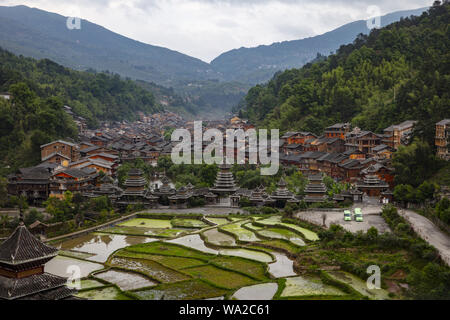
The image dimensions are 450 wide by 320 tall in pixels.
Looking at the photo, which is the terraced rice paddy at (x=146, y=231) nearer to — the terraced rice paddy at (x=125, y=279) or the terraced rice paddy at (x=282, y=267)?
the terraced rice paddy at (x=125, y=279)

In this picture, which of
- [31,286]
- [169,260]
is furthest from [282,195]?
[31,286]

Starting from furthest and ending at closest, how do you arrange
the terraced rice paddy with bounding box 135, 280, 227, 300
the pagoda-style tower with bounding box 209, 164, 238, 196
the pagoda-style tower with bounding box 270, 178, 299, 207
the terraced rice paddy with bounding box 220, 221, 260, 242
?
the pagoda-style tower with bounding box 209, 164, 238, 196 < the pagoda-style tower with bounding box 270, 178, 299, 207 < the terraced rice paddy with bounding box 220, 221, 260, 242 < the terraced rice paddy with bounding box 135, 280, 227, 300

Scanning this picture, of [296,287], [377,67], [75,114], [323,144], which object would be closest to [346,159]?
[323,144]

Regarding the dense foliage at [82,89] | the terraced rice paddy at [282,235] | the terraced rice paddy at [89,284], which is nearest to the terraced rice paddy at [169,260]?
the terraced rice paddy at [89,284]

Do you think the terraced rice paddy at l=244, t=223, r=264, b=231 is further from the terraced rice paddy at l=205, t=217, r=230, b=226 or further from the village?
the village

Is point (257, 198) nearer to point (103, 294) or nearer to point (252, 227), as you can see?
point (252, 227)

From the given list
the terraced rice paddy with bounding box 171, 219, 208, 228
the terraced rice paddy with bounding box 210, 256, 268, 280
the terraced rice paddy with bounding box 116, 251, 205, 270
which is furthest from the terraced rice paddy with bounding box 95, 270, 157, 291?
the terraced rice paddy with bounding box 171, 219, 208, 228

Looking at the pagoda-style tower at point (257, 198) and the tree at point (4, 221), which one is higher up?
the pagoda-style tower at point (257, 198)
